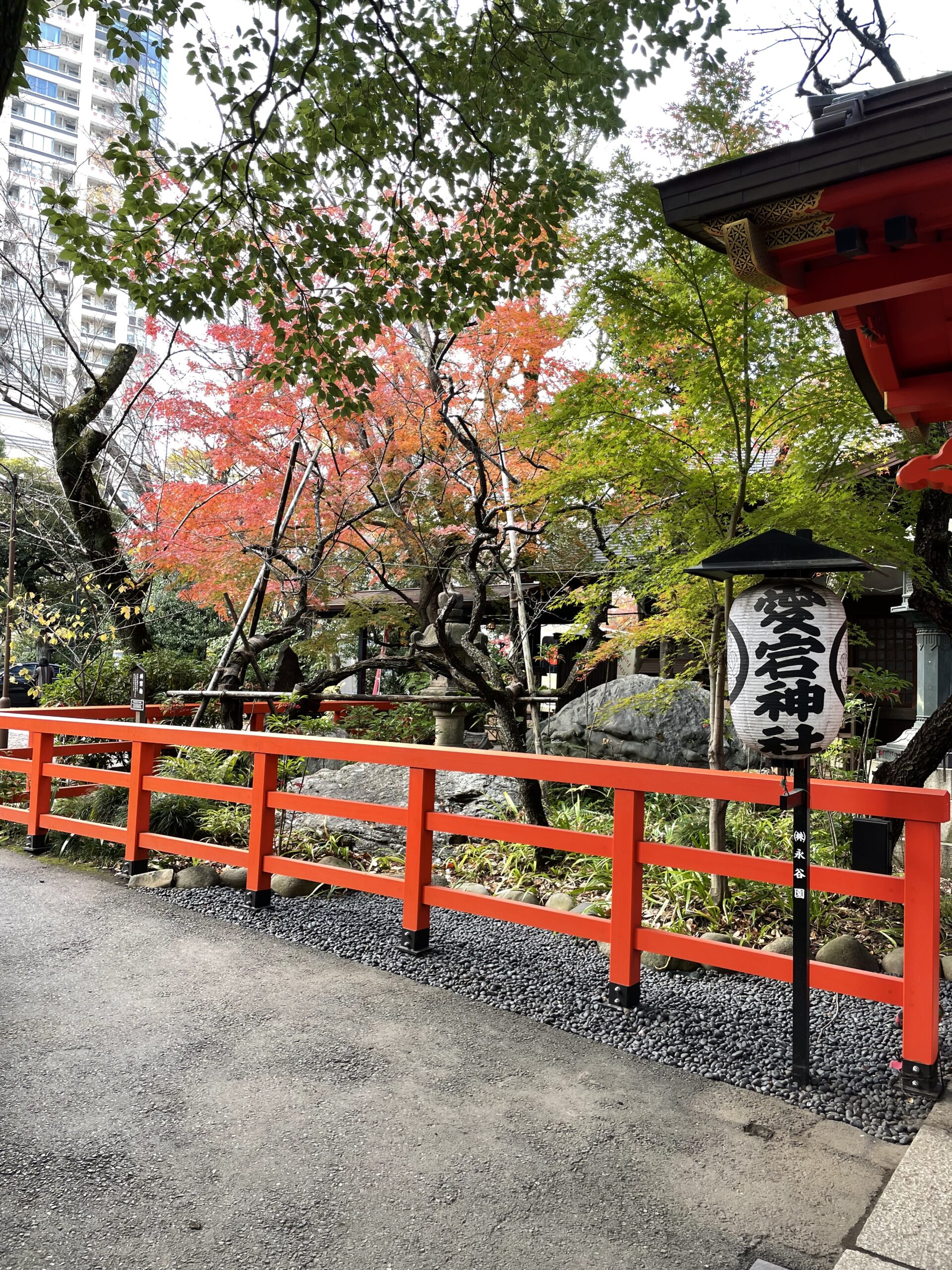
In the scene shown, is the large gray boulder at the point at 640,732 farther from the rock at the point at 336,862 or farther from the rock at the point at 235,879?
the rock at the point at 235,879

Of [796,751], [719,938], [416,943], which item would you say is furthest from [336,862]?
[796,751]

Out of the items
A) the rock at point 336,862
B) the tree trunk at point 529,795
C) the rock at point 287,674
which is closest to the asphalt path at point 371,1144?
the rock at point 336,862

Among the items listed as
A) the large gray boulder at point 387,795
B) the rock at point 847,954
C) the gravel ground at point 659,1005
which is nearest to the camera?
the gravel ground at point 659,1005

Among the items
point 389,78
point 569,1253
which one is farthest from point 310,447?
point 569,1253

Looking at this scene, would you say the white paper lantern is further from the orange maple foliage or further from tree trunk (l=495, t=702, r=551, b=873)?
the orange maple foliage

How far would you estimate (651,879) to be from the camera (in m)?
5.73

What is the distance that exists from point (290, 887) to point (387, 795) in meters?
3.20

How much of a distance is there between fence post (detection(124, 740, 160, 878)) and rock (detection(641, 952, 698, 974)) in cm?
Result: 355

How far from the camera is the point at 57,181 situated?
65.0 ft

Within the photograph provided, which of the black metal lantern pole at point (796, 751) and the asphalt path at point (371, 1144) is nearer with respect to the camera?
the asphalt path at point (371, 1144)

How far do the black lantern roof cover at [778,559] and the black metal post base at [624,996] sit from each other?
73.3 inches

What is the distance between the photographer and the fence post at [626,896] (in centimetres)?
365

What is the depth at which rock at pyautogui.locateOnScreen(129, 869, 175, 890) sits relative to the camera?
18.5ft

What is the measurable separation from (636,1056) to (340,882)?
1.94 metres
